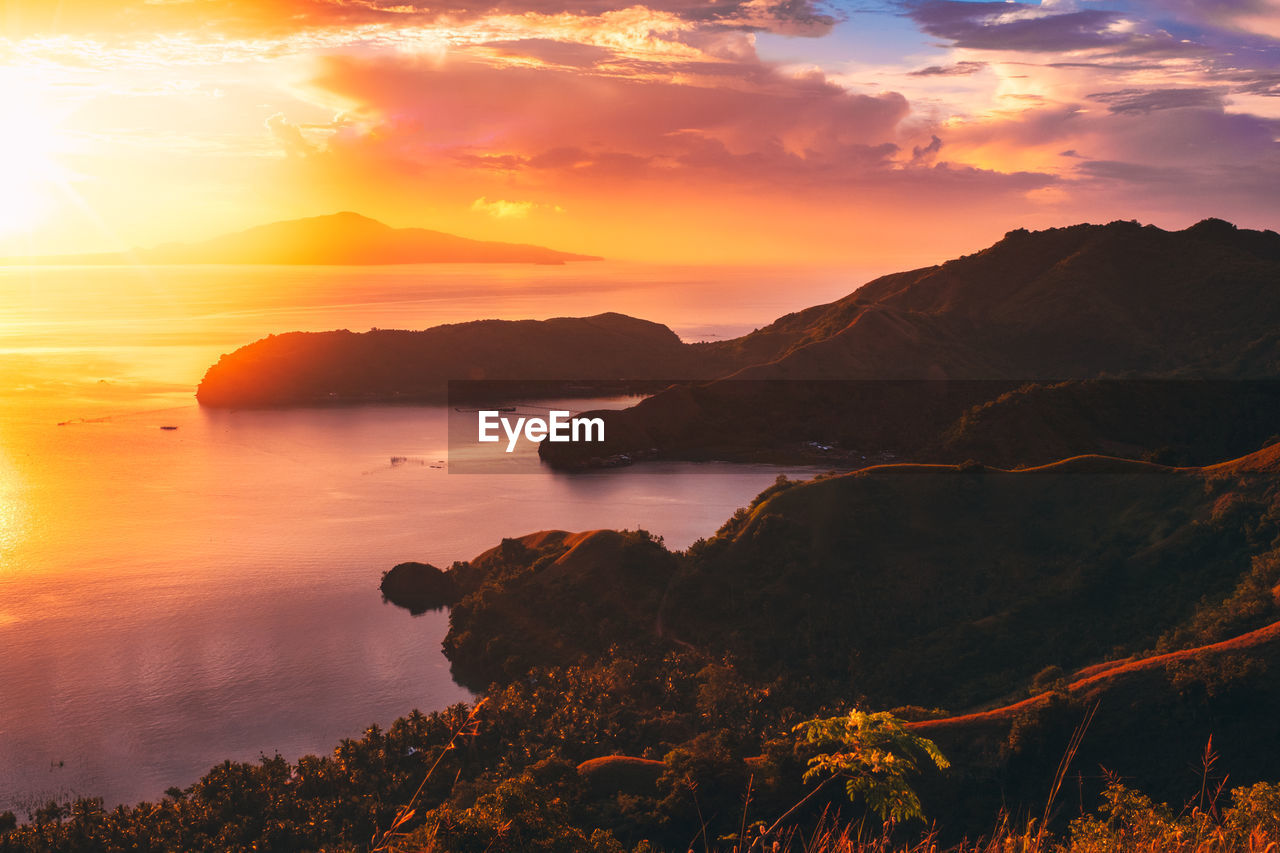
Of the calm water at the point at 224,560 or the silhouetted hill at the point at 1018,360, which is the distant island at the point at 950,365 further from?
the calm water at the point at 224,560

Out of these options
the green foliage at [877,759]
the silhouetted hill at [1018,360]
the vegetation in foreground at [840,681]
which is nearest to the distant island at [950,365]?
the silhouetted hill at [1018,360]

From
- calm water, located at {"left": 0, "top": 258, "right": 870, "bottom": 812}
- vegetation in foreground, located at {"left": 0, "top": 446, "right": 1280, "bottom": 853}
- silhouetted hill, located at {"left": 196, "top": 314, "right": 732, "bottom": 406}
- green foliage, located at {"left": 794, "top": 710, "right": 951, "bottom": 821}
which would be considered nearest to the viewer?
green foliage, located at {"left": 794, "top": 710, "right": 951, "bottom": 821}

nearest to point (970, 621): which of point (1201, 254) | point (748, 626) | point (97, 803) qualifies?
point (748, 626)

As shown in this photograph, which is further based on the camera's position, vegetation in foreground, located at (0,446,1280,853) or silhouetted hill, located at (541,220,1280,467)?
silhouetted hill, located at (541,220,1280,467)

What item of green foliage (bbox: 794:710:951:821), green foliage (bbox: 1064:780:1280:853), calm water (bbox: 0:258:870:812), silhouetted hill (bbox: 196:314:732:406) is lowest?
calm water (bbox: 0:258:870:812)

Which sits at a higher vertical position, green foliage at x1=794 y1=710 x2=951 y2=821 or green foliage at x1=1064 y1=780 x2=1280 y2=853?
green foliage at x1=794 y1=710 x2=951 y2=821

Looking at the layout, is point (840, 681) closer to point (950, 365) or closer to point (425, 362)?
point (950, 365)

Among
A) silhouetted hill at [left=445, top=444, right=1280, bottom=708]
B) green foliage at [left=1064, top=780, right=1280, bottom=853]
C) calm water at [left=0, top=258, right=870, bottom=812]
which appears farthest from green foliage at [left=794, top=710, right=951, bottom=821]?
calm water at [left=0, top=258, right=870, bottom=812]

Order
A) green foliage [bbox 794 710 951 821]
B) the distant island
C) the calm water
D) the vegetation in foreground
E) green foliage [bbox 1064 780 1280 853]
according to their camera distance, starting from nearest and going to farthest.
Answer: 1. green foliage [bbox 1064 780 1280 853]
2. green foliage [bbox 794 710 951 821]
3. the vegetation in foreground
4. the calm water
5. the distant island

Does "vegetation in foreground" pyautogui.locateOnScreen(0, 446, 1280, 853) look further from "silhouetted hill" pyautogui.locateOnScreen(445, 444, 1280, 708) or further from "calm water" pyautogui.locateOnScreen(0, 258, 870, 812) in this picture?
"calm water" pyautogui.locateOnScreen(0, 258, 870, 812)
